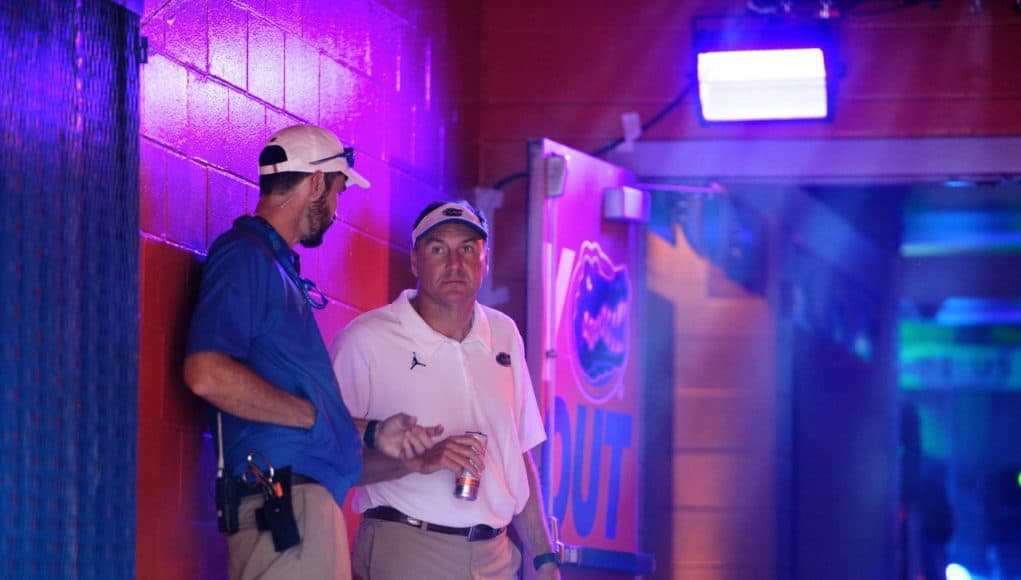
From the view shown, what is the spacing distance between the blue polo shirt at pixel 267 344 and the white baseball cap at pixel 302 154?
0.48ft

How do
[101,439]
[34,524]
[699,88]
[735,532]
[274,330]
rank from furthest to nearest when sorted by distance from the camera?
[735,532], [699,88], [274,330], [101,439], [34,524]

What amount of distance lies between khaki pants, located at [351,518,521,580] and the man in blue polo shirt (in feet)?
1.67

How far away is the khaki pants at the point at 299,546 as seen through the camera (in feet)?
10.9

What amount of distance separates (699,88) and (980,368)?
11939 mm

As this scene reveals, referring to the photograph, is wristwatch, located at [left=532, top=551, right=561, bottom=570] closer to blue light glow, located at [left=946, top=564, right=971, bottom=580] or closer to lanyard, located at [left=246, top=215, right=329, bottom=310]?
lanyard, located at [left=246, top=215, right=329, bottom=310]

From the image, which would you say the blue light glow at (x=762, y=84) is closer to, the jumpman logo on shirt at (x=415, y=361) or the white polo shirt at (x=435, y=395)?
the white polo shirt at (x=435, y=395)

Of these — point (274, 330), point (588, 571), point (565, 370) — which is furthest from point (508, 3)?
point (274, 330)

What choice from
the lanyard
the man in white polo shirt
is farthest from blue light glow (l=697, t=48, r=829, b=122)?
the lanyard

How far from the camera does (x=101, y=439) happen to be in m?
3.10

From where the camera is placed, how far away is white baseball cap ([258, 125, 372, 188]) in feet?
11.5

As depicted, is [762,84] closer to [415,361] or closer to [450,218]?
[450,218]

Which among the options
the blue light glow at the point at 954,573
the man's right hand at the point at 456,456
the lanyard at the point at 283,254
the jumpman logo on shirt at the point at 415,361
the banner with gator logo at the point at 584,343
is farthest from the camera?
the blue light glow at the point at 954,573

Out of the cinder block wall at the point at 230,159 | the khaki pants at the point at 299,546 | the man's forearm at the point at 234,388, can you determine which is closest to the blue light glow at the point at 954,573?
the cinder block wall at the point at 230,159

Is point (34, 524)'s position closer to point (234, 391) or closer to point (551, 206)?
point (234, 391)
